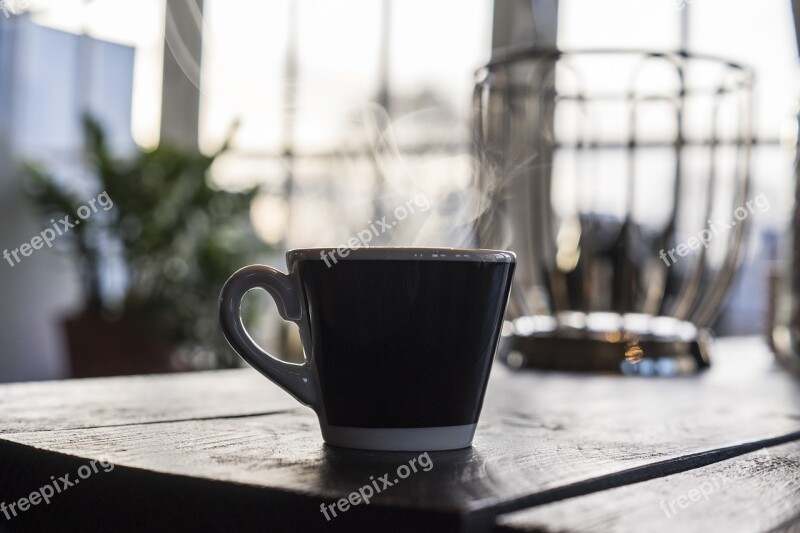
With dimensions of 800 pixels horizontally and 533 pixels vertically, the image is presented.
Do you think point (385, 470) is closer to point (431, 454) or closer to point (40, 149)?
point (431, 454)

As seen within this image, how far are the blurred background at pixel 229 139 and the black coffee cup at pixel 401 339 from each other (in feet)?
9.98

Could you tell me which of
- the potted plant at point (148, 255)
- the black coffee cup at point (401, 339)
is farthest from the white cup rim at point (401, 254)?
the potted plant at point (148, 255)

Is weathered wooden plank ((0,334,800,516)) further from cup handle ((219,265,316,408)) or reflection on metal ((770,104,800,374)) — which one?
reflection on metal ((770,104,800,374))

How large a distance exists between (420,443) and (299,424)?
0.30 ft

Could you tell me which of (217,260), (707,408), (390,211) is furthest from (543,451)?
(390,211)

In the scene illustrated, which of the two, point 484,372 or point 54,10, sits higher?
point 54,10

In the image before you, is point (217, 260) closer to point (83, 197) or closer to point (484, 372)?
point (83, 197)

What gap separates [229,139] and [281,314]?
11.7ft

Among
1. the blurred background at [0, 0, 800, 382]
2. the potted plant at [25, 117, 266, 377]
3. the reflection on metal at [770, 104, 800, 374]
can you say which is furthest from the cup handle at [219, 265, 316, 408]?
the potted plant at [25, 117, 266, 377]

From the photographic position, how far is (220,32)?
509 centimetres

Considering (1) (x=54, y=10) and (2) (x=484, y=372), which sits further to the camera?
(1) (x=54, y=10)

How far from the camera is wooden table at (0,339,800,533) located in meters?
0.25

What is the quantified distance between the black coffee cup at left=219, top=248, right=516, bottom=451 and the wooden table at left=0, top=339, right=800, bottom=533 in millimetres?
13

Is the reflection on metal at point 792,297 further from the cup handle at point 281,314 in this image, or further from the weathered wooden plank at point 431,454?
the cup handle at point 281,314
